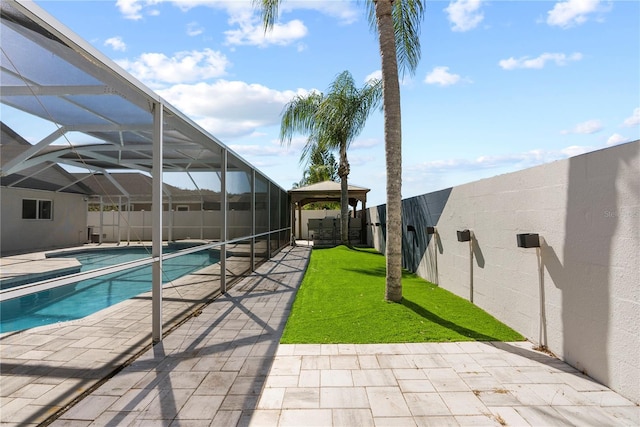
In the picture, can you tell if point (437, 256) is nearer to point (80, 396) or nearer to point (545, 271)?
point (545, 271)

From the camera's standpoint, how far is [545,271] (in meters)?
3.60

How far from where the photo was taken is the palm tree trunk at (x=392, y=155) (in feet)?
17.9

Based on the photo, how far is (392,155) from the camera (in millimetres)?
5461

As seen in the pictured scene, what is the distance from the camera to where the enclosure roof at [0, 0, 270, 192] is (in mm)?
2638

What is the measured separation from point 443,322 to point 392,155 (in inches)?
98.4

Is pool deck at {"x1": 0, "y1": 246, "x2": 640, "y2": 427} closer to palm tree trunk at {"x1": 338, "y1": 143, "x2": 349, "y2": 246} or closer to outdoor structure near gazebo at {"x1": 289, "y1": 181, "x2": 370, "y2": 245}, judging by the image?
palm tree trunk at {"x1": 338, "y1": 143, "x2": 349, "y2": 246}

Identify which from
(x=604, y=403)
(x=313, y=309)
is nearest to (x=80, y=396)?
(x=313, y=309)

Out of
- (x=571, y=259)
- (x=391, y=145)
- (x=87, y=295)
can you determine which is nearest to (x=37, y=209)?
(x=87, y=295)

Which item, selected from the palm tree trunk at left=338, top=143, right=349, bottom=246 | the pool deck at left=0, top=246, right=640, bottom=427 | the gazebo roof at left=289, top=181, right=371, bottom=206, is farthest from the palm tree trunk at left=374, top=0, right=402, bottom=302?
the gazebo roof at left=289, top=181, right=371, bottom=206

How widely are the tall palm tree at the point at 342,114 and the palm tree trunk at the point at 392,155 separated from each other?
8.59 meters

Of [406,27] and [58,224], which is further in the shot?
[58,224]

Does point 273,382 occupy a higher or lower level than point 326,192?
lower

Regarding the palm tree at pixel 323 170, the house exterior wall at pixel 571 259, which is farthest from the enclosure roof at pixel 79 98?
the palm tree at pixel 323 170

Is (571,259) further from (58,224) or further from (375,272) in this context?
(58,224)
